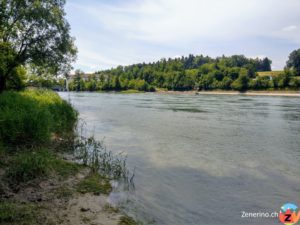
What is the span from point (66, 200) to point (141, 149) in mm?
9031

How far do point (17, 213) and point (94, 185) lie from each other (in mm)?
3218

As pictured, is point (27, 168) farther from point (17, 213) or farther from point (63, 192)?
point (17, 213)

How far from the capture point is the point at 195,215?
8.02 meters

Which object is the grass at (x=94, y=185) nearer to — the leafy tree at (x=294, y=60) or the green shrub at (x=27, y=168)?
the green shrub at (x=27, y=168)

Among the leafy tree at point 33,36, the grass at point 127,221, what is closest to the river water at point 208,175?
the grass at point 127,221

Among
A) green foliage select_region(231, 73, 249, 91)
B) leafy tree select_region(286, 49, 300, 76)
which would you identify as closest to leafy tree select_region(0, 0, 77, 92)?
green foliage select_region(231, 73, 249, 91)

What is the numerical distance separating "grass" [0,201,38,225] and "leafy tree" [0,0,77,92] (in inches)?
801

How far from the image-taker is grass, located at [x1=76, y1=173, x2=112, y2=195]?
8717 mm

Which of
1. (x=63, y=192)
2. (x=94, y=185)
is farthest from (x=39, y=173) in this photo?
(x=94, y=185)

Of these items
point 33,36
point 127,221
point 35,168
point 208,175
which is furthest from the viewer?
point 33,36

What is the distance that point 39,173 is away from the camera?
360 inches

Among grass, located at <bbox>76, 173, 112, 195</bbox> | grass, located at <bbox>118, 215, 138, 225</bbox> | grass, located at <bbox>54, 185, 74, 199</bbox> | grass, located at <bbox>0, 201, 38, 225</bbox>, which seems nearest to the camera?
grass, located at <bbox>0, 201, 38, 225</bbox>

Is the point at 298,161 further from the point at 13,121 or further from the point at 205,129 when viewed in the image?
the point at 13,121

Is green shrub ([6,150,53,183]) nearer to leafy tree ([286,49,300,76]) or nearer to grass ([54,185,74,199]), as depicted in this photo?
grass ([54,185,74,199])
